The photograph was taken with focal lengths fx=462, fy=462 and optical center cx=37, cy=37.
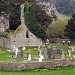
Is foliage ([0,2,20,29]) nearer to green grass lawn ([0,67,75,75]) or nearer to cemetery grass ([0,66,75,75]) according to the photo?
cemetery grass ([0,66,75,75])

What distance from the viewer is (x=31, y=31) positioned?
6347 centimetres

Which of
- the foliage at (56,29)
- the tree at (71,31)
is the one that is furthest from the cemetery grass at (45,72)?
the foliage at (56,29)

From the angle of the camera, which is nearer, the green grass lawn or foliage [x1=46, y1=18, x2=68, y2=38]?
the green grass lawn

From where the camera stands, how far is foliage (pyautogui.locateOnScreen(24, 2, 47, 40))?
6334 cm

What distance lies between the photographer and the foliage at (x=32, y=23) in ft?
208

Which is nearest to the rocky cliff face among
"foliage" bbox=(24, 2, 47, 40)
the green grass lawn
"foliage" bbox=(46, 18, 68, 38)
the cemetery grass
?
"foliage" bbox=(46, 18, 68, 38)

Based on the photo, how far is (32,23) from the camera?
2520 inches

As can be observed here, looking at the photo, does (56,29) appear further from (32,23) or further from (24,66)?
(24,66)

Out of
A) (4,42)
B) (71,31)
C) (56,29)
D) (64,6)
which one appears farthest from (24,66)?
(64,6)

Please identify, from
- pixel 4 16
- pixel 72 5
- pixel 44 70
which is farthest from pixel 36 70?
pixel 72 5

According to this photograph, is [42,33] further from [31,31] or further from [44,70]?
[44,70]

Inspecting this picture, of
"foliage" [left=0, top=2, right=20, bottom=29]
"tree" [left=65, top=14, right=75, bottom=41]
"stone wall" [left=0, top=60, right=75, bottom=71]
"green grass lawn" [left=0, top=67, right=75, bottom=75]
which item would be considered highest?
"foliage" [left=0, top=2, right=20, bottom=29]

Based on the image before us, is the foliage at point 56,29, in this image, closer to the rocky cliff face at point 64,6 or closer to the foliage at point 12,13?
the foliage at point 12,13

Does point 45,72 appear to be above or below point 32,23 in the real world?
below
